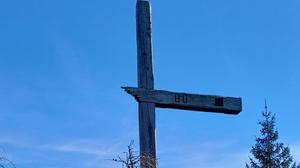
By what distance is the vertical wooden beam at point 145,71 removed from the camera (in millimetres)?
7046

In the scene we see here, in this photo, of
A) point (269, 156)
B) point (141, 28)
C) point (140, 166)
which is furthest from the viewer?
point (269, 156)

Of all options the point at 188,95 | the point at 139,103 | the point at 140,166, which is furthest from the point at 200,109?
the point at 140,166

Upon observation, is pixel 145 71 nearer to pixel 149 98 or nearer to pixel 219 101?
pixel 149 98

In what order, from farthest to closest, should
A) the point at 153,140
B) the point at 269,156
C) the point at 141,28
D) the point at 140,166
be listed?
the point at 269,156 → the point at 141,28 → the point at 153,140 → the point at 140,166

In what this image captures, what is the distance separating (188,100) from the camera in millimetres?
7535

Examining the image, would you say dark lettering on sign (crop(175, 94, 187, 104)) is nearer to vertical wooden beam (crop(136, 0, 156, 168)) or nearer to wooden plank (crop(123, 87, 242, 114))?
wooden plank (crop(123, 87, 242, 114))

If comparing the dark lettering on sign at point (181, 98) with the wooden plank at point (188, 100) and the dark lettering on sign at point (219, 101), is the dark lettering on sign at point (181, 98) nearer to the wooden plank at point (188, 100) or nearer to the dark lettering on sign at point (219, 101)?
the wooden plank at point (188, 100)

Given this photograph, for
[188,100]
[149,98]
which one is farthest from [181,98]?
[149,98]

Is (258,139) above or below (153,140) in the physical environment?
above

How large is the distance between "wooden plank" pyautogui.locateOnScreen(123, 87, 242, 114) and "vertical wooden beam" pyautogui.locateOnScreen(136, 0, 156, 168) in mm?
79

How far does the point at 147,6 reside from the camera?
7629 millimetres

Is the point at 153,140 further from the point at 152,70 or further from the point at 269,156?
the point at 269,156

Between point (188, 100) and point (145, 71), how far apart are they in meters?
0.56

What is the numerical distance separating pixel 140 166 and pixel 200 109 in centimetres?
305
